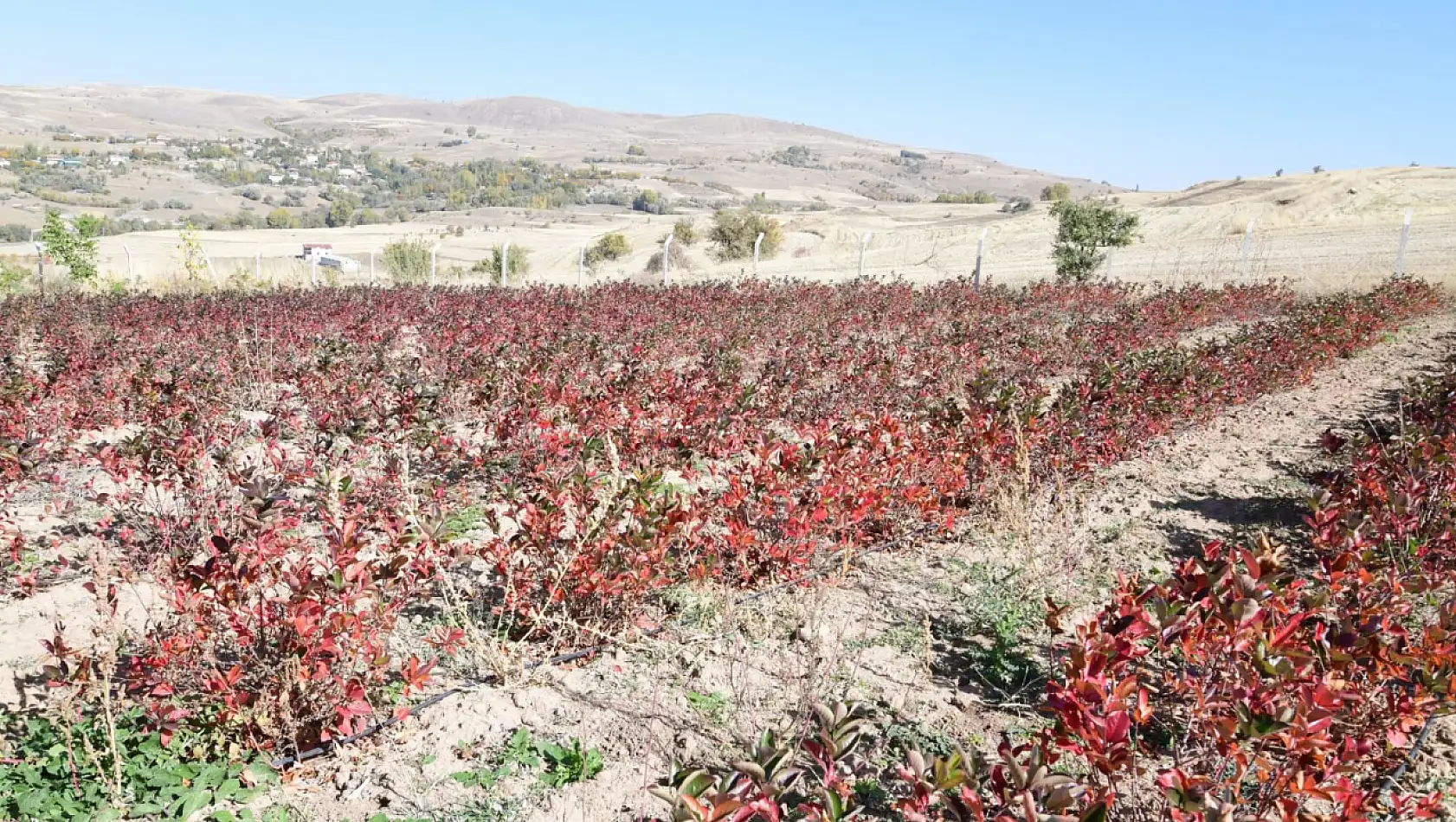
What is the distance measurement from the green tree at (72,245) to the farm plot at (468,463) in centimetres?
904

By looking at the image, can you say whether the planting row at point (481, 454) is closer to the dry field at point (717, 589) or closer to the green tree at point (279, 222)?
the dry field at point (717, 589)

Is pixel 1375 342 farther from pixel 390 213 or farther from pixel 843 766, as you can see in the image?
pixel 390 213

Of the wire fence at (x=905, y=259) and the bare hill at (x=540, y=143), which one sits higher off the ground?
the bare hill at (x=540, y=143)

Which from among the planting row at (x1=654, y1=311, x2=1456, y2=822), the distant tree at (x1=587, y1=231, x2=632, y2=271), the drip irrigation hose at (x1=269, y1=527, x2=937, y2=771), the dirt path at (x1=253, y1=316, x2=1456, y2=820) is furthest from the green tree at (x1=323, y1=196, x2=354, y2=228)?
the planting row at (x1=654, y1=311, x2=1456, y2=822)

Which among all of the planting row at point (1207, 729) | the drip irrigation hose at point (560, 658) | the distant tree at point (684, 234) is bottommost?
the drip irrigation hose at point (560, 658)

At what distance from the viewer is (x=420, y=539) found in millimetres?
3279

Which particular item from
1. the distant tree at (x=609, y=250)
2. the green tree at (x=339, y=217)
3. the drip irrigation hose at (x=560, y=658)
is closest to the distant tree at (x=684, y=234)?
the distant tree at (x=609, y=250)

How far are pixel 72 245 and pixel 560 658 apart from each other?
20.8 m

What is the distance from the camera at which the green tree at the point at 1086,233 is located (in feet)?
65.2

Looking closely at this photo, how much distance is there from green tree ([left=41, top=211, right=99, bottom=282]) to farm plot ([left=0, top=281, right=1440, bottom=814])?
29.7ft

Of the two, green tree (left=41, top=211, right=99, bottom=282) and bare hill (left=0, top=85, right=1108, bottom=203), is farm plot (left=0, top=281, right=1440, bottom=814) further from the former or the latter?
bare hill (left=0, top=85, right=1108, bottom=203)

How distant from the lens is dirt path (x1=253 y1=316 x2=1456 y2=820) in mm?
2816

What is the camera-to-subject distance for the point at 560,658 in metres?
3.43

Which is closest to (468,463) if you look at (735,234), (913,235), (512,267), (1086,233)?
(1086,233)
